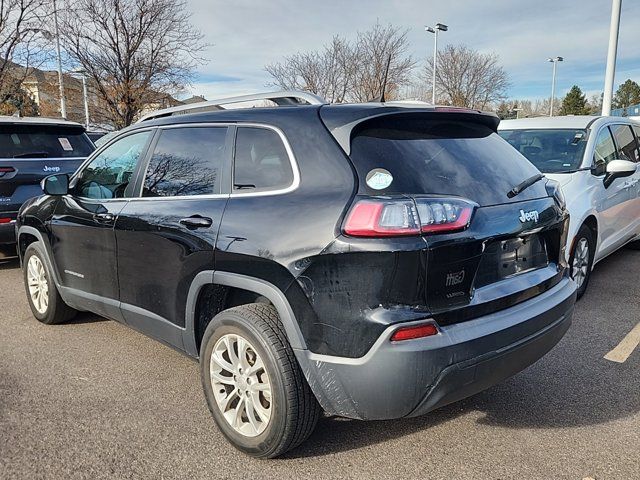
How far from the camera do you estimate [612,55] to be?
13.1 metres

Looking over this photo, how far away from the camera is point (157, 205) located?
129 inches

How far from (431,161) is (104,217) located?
2.32 metres

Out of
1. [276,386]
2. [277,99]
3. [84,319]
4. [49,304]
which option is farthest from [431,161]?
[84,319]

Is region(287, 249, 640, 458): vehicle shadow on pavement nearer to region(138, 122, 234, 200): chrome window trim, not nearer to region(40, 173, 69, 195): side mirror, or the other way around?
region(138, 122, 234, 200): chrome window trim

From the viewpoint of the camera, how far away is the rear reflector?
223 cm

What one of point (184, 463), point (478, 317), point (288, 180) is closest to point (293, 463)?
point (184, 463)

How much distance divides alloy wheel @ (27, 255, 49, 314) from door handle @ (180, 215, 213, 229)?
2.25m

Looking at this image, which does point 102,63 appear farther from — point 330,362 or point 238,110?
point 330,362

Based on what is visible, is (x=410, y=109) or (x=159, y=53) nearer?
(x=410, y=109)

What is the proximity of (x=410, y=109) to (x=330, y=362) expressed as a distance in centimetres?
128

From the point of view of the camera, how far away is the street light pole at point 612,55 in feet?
41.1

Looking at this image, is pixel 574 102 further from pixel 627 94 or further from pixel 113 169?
pixel 113 169

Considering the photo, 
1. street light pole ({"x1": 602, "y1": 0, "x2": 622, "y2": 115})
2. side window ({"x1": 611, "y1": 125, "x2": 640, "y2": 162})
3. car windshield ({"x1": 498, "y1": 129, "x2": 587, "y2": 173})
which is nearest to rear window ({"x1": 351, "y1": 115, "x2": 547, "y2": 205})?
car windshield ({"x1": 498, "y1": 129, "x2": 587, "y2": 173})

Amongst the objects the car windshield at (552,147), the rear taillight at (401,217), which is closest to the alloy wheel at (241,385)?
the rear taillight at (401,217)
